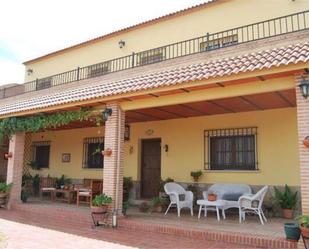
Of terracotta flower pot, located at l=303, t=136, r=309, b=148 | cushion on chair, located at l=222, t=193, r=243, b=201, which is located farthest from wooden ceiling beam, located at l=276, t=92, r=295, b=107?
cushion on chair, located at l=222, t=193, r=243, b=201

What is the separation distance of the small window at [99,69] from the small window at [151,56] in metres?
1.91

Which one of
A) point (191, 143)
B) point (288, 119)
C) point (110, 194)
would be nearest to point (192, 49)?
point (191, 143)

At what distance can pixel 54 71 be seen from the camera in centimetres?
1861

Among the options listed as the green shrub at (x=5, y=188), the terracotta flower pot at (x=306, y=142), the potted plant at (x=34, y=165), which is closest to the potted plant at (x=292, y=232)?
the terracotta flower pot at (x=306, y=142)

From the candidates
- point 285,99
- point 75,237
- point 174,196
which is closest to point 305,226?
point 285,99

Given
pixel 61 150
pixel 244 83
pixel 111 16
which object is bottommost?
pixel 61 150

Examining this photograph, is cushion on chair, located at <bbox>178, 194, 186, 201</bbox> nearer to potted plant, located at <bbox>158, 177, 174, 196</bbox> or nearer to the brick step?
potted plant, located at <bbox>158, 177, 174, 196</bbox>

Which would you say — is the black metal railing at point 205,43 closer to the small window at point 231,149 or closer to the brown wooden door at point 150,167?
the small window at point 231,149

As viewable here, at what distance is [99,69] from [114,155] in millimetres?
8287

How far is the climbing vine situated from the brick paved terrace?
272 cm

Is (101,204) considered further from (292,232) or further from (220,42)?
(220,42)

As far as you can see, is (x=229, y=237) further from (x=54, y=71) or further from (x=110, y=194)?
(x=54, y=71)

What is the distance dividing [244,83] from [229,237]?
10.5 feet

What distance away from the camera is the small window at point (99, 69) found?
15.7 m
